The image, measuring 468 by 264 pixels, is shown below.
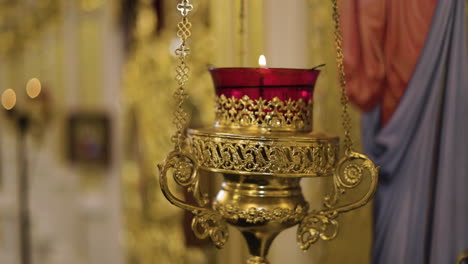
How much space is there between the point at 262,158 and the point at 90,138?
5.31ft

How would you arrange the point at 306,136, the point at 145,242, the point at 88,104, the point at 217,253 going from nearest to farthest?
the point at 306,136
the point at 217,253
the point at 145,242
the point at 88,104

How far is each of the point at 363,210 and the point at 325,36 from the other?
1.01 ft

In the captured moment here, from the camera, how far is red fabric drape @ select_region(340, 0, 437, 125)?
0.75m

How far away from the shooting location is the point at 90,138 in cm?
210

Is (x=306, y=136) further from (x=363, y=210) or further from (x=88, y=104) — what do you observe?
(x=88, y=104)

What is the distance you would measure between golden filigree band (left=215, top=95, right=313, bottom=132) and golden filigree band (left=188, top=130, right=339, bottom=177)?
0.03 meters

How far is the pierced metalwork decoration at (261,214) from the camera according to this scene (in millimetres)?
614

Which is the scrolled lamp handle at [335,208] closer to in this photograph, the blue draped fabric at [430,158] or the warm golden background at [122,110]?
the blue draped fabric at [430,158]

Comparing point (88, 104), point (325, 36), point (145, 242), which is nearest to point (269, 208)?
point (325, 36)

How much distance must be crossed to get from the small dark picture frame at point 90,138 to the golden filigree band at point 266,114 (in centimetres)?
152

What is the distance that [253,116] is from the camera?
0.63 m

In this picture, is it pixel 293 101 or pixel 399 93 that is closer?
pixel 293 101

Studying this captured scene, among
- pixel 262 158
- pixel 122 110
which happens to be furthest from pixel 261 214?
pixel 122 110

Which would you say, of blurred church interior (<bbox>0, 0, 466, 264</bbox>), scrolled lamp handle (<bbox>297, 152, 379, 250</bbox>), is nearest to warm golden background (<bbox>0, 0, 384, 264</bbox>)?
blurred church interior (<bbox>0, 0, 466, 264</bbox>)
